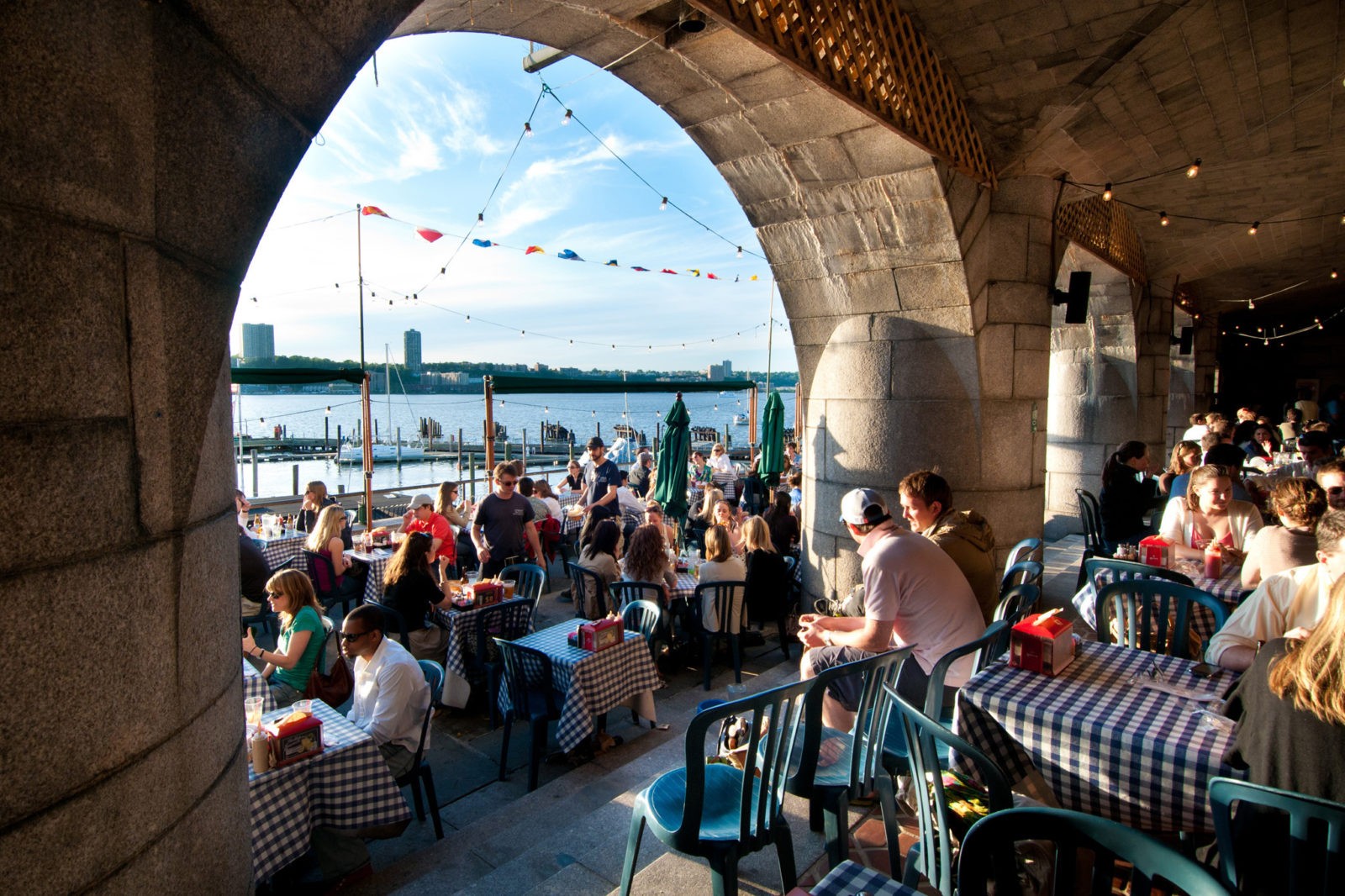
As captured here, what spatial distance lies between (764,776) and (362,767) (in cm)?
173

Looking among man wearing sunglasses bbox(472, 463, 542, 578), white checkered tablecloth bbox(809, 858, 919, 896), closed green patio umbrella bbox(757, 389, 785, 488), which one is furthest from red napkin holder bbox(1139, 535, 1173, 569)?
closed green patio umbrella bbox(757, 389, 785, 488)

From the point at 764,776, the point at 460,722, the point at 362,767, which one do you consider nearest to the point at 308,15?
the point at 764,776

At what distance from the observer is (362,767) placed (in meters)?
3.12

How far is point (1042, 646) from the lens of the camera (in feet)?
9.18

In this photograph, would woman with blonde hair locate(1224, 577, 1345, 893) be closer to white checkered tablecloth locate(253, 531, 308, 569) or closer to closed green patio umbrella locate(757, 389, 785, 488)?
white checkered tablecloth locate(253, 531, 308, 569)

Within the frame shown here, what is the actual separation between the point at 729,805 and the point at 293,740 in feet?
5.73

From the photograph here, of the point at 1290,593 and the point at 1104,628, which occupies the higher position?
the point at 1290,593

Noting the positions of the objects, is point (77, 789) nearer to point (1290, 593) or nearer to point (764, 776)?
point (764, 776)

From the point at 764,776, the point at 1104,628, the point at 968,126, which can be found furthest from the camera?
the point at 968,126

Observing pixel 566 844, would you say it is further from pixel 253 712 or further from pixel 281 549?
pixel 281 549

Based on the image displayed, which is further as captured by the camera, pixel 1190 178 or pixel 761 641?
pixel 1190 178

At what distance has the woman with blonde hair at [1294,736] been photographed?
1.80 m

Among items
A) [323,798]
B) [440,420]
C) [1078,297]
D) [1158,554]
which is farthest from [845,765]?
[440,420]

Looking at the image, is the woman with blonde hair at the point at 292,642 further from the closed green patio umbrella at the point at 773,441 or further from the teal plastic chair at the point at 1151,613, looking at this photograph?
the closed green patio umbrella at the point at 773,441
